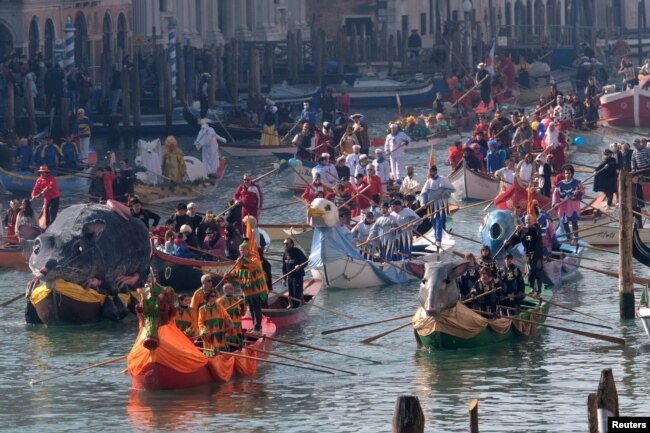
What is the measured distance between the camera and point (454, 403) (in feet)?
80.2

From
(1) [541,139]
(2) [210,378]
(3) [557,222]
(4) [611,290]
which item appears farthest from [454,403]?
(1) [541,139]

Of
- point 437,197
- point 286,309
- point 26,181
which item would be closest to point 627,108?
point 26,181

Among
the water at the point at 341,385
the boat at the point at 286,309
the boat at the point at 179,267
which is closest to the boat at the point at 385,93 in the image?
the boat at the point at 179,267

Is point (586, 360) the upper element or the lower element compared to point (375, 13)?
lower

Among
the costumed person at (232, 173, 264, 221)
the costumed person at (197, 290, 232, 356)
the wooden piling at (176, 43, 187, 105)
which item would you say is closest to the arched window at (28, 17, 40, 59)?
the wooden piling at (176, 43, 187, 105)

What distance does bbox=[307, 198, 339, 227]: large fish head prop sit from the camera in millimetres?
31562

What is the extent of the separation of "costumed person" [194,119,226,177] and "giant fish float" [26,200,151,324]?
44.4 feet

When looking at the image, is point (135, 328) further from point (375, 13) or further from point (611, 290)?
point (375, 13)

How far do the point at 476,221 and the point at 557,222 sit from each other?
2900 mm

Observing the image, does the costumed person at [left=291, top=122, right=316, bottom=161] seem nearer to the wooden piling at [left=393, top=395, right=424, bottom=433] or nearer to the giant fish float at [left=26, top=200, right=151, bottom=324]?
the giant fish float at [left=26, top=200, right=151, bottom=324]

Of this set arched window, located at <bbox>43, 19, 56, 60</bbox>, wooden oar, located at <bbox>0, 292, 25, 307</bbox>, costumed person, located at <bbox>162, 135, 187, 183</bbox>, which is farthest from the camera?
arched window, located at <bbox>43, 19, 56, 60</bbox>

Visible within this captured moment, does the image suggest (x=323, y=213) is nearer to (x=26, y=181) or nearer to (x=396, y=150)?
(x=396, y=150)

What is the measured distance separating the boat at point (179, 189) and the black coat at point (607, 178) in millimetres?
9574

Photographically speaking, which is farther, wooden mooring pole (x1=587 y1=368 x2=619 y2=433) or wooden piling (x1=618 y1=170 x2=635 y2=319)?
wooden piling (x1=618 y1=170 x2=635 y2=319)
